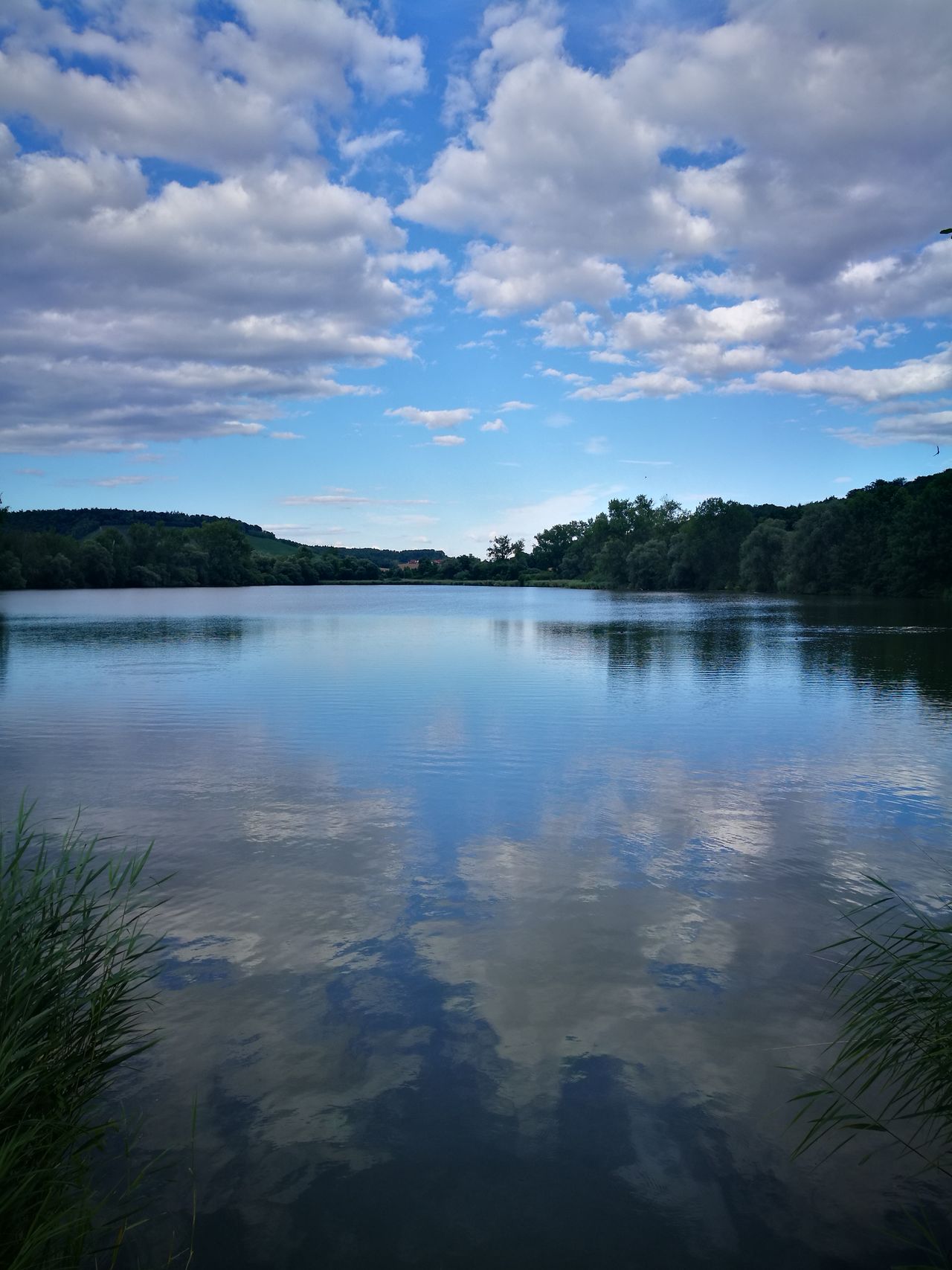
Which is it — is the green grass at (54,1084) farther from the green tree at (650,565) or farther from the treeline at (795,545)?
the green tree at (650,565)

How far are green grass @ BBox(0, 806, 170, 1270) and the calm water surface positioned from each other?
1.37ft

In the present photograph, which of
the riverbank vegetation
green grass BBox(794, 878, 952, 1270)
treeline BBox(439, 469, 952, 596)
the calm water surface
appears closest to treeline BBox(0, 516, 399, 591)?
the riverbank vegetation

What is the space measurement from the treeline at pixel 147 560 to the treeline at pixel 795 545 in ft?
203

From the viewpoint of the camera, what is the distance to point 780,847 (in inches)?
409

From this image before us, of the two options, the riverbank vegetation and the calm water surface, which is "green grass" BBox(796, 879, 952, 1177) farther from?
the riverbank vegetation

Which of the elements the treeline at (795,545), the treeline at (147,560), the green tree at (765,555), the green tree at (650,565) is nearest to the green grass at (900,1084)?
the treeline at (795,545)

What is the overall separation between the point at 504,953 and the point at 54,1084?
12.7ft

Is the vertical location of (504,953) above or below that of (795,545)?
below

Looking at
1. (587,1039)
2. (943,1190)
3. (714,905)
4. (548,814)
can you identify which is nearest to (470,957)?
(587,1039)

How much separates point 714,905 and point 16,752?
12.2 metres

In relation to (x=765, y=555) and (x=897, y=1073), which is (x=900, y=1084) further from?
(x=765, y=555)

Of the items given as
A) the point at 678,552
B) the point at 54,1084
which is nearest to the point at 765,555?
the point at 678,552

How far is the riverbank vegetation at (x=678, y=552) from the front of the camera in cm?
8812

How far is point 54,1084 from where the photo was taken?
4410mm
